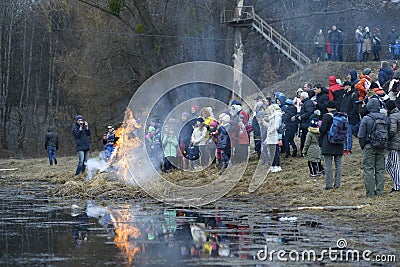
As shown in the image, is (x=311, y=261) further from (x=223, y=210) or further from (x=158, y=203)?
(x=158, y=203)

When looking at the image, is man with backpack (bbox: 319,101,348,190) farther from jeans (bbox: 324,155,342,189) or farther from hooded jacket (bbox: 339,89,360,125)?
hooded jacket (bbox: 339,89,360,125)

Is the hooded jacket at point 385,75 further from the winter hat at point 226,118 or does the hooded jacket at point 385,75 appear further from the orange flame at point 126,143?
the orange flame at point 126,143

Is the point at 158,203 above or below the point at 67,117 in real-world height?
below

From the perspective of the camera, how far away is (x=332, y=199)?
17969 mm

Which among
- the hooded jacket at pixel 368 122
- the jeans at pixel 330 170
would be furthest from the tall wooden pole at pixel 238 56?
the hooded jacket at pixel 368 122

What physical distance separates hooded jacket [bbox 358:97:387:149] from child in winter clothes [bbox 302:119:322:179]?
3.63 m

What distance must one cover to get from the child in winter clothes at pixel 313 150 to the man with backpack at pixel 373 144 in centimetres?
353

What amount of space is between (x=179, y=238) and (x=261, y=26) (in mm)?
33320

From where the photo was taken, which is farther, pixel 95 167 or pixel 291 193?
pixel 95 167

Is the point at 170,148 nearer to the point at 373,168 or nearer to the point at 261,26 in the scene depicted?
the point at 373,168

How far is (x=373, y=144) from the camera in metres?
17.2

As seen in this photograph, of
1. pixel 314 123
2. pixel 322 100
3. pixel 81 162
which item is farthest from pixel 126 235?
pixel 81 162

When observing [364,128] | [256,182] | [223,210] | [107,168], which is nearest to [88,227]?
[223,210]

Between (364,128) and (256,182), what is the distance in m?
5.32
